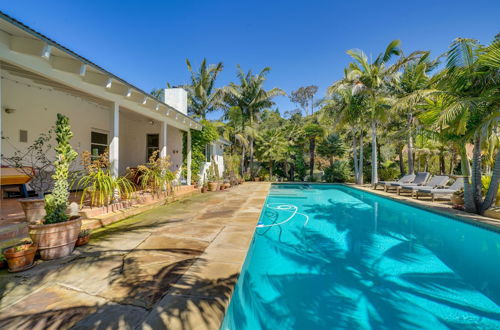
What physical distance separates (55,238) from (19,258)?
39 centimetres

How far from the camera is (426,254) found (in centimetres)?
458

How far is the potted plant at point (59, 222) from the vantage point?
2.97m

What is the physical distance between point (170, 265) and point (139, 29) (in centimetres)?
1546

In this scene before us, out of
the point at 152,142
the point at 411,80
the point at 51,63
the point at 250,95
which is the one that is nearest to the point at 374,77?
the point at 411,80

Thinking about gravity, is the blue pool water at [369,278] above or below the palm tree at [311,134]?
below

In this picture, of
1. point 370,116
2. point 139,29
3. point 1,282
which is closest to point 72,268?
point 1,282

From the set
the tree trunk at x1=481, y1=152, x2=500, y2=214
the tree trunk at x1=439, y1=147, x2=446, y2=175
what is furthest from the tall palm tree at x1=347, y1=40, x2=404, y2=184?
the tree trunk at x1=439, y1=147, x2=446, y2=175

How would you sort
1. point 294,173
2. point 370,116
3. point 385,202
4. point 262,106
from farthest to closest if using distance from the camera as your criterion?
1. point 294,173
2. point 262,106
3. point 370,116
4. point 385,202

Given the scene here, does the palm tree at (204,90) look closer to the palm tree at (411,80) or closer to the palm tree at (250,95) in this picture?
the palm tree at (250,95)

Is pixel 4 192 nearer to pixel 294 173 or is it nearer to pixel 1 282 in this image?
pixel 1 282

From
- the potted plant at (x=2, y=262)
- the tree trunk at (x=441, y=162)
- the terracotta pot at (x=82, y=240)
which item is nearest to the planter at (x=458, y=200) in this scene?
the terracotta pot at (x=82, y=240)

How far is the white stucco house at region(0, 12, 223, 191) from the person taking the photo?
3598 mm

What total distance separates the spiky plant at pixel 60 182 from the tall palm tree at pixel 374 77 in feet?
51.2

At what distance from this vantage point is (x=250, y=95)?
19.0 metres
